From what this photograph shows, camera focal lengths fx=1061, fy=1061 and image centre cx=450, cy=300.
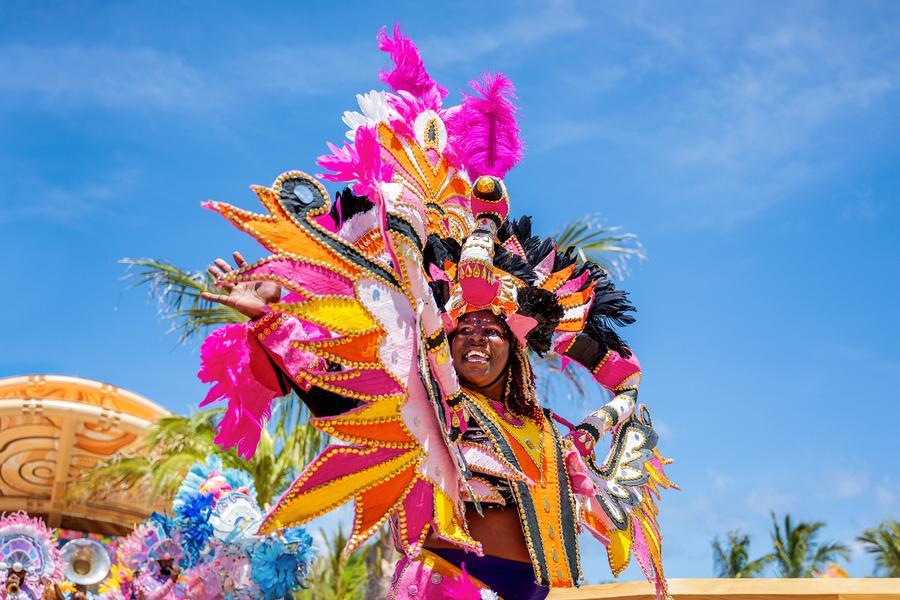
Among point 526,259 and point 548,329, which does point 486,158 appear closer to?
point 526,259

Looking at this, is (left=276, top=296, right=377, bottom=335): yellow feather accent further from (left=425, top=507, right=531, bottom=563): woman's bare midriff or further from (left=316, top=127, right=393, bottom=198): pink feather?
(left=425, top=507, right=531, bottom=563): woman's bare midriff

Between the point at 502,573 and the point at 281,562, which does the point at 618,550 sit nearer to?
the point at 502,573

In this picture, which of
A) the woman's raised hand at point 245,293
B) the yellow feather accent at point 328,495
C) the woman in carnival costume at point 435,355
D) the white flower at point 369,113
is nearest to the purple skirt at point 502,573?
the woman in carnival costume at point 435,355

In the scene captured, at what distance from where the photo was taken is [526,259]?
12.0ft

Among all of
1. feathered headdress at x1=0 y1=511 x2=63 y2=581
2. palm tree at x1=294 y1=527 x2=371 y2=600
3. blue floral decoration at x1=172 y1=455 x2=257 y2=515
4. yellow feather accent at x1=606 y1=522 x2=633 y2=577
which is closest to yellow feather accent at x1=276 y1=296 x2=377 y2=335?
yellow feather accent at x1=606 y1=522 x2=633 y2=577

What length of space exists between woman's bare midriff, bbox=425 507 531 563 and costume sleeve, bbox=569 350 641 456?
20.0 inches

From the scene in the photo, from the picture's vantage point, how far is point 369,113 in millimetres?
3775

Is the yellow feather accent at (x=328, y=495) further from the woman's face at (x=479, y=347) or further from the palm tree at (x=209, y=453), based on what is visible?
the palm tree at (x=209, y=453)

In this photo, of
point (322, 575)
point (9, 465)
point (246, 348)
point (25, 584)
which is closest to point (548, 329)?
point (246, 348)

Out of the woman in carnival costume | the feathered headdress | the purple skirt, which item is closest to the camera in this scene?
the woman in carnival costume

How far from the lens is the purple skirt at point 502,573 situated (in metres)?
3.07

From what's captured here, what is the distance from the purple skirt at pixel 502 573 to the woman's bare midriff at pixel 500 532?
0.02 metres

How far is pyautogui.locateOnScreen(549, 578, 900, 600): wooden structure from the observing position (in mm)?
3611

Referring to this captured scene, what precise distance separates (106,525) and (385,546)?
7355mm
